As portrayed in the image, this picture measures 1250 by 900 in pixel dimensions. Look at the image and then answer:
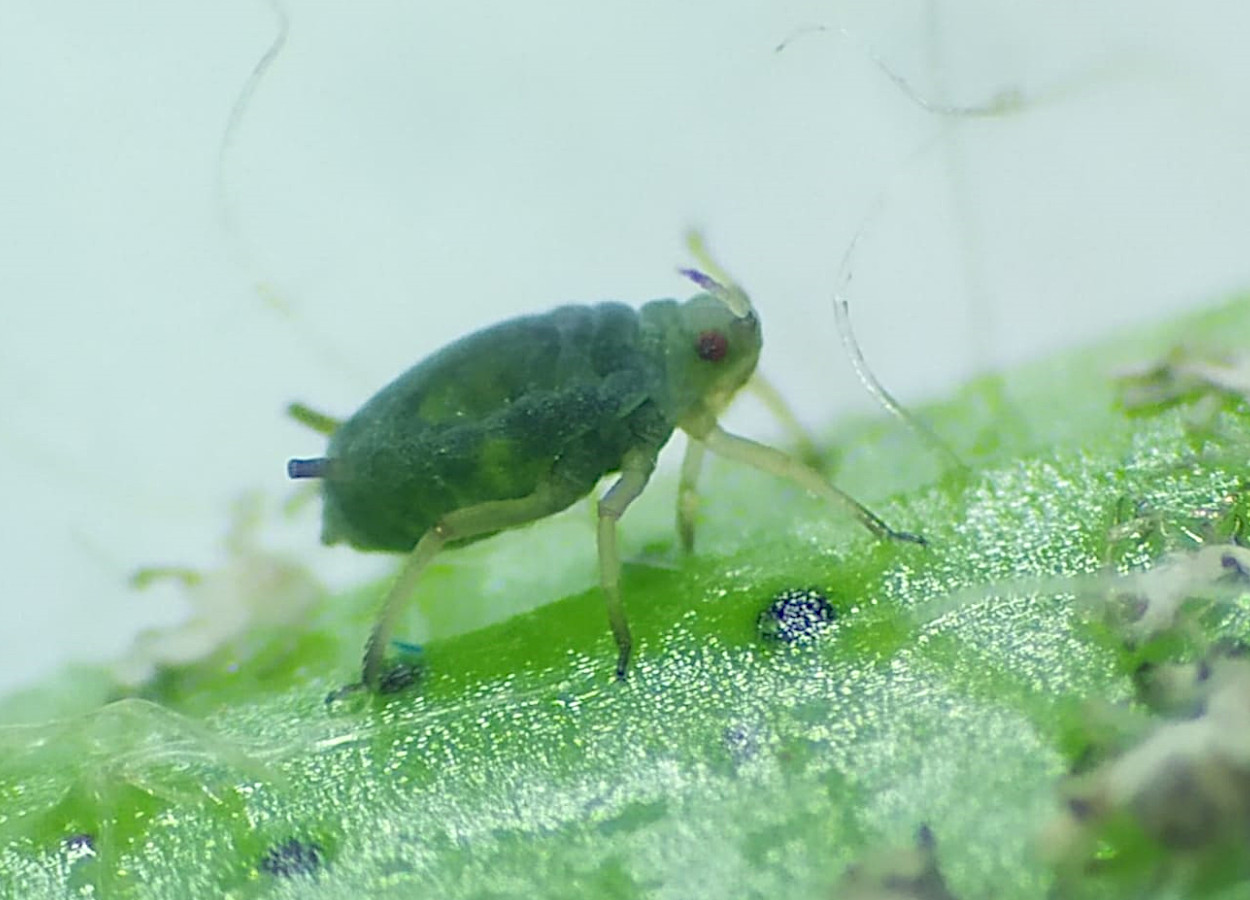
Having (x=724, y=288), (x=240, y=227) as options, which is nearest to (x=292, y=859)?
(x=724, y=288)

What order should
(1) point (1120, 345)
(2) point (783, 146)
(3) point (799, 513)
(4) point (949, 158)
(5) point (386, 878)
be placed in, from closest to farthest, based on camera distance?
(5) point (386, 878) < (3) point (799, 513) < (1) point (1120, 345) < (4) point (949, 158) < (2) point (783, 146)

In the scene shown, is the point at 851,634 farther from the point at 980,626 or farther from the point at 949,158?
the point at 949,158

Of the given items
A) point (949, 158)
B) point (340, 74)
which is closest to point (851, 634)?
point (949, 158)

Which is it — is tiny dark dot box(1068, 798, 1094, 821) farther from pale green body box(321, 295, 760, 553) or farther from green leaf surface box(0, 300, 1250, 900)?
pale green body box(321, 295, 760, 553)

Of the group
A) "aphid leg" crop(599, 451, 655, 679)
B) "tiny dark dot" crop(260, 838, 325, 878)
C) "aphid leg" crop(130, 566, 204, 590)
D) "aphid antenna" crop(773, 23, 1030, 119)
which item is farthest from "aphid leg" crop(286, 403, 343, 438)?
"aphid antenna" crop(773, 23, 1030, 119)

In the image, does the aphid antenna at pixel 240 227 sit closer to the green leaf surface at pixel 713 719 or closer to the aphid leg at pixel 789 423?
the aphid leg at pixel 789 423

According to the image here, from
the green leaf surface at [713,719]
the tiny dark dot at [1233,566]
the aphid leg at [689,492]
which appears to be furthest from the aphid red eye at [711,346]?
the tiny dark dot at [1233,566]
